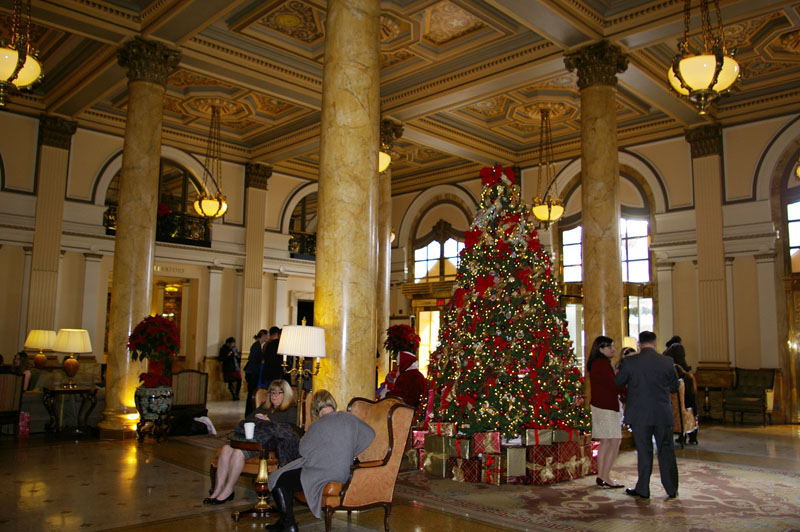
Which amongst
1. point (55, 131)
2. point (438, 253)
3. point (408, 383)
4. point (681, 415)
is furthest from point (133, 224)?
point (438, 253)

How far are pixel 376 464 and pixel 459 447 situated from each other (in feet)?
7.25

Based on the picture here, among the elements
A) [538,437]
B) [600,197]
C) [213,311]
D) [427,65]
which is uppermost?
[427,65]

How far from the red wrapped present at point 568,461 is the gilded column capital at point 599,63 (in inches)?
217

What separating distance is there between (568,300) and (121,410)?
9.47 meters

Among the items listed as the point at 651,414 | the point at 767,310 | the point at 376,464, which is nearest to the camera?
the point at 376,464

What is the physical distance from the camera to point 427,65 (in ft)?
37.2

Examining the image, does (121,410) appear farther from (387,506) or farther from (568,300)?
(568,300)

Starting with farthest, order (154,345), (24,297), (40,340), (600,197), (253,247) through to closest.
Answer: (253,247) → (24,297) → (40,340) → (600,197) → (154,345)

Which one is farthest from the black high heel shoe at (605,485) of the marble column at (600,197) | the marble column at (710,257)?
the marble column at (710,257)

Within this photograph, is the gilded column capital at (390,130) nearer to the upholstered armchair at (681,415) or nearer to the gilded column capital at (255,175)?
the gilded column capital at (255,175)

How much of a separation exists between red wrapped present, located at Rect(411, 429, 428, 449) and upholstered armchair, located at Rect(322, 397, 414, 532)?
7.43ft

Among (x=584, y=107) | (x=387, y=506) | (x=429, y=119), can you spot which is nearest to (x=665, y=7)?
(x=584, y=107)

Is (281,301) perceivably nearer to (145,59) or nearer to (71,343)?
(71,343)

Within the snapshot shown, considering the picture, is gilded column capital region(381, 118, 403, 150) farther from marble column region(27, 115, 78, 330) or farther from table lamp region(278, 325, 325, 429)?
table lamp region(278, 325, 325, 429)
